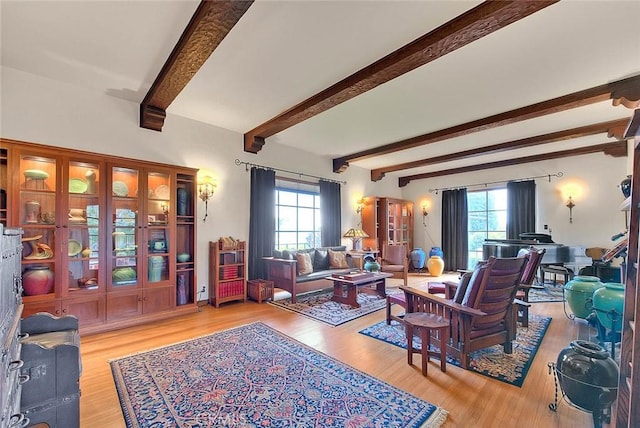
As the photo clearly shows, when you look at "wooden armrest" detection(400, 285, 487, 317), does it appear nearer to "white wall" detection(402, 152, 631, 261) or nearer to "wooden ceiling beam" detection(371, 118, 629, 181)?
"wooden ceiling beam" detection(371, 118, 629, 181)

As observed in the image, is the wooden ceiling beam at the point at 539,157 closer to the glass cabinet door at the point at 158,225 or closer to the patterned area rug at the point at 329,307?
the patterned area rug at the point at 329,307

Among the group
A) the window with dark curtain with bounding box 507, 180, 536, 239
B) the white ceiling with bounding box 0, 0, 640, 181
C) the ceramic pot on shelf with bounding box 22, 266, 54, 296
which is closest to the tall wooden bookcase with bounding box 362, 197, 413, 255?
the window with dark curtain with bounding box 507, 180, 536, 239

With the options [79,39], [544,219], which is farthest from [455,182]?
[79,39]

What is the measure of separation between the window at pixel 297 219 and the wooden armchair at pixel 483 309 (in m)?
3.56

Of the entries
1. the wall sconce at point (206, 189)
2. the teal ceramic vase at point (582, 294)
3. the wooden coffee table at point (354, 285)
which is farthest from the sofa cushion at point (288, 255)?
the teal ceramic vase at point (582, 294)

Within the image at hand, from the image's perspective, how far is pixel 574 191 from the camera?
613cm

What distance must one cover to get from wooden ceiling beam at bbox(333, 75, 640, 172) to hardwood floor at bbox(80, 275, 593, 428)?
276 cm

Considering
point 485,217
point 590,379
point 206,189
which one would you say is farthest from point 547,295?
point 206,189

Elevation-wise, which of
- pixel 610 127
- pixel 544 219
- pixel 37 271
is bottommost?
pixel 37 271

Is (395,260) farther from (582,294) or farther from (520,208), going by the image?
(582,294)

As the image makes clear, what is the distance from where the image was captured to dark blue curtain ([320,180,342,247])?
640cm

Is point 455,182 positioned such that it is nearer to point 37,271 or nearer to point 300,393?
point 300,393

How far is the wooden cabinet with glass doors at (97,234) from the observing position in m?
2.98

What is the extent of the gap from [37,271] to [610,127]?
789cm
